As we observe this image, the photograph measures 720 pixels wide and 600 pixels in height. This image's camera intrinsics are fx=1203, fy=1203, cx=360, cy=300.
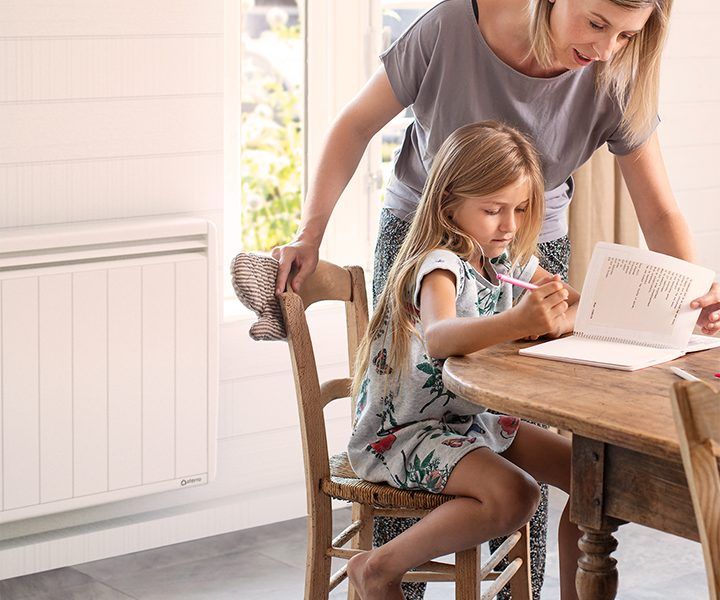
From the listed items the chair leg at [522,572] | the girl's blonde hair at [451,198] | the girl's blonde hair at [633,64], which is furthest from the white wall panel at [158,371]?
the girl's blonde hair at [633,64]

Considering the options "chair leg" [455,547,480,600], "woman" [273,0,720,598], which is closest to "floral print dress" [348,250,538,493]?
"chair leg" [455,547,480,600]

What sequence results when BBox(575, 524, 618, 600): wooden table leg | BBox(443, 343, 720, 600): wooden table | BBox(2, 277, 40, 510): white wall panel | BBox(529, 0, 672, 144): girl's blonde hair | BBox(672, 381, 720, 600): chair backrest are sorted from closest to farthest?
BBox(672, 381, 720, 600): chair backrest < BBox(443, 343, 720, 600): wooden table < BBox(575, 524, 618, 600): wooden table leg < BBox(529, 0, 672, 144): girl's blonde hair < BBox(2, 277, 40, 510): white wall panel

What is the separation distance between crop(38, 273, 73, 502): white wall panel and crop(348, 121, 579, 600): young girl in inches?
36.3

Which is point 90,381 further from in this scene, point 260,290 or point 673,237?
point 673,237

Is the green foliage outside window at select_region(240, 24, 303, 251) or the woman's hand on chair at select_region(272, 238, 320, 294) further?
the green foliage outside window at select_region(240, 24, 303, 251)

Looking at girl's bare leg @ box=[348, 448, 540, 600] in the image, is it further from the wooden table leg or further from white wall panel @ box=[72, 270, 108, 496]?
white wall panel @ box=[72, 270, 108, 496]

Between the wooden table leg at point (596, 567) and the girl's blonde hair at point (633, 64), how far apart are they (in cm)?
80

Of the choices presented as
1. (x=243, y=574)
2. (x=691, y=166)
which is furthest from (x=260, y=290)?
(x=691, y=166)

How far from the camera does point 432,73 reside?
2.11 metres

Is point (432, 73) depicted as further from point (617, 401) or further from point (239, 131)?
point (239, 131)

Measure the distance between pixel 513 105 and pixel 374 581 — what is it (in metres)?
0.85

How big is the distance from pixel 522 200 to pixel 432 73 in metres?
0.31

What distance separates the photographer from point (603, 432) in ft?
4.83

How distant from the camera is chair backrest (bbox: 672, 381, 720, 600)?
Answer: 3.85 ft
